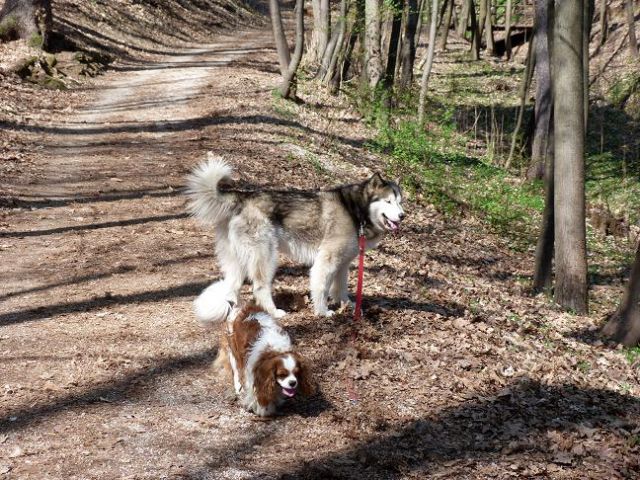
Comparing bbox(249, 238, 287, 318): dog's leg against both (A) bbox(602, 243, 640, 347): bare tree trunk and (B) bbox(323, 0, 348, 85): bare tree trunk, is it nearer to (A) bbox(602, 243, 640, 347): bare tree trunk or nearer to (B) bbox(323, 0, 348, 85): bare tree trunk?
(A) bbox(602, 243, 640, 347): bare tree trunk

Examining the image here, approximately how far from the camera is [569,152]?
10453 mm

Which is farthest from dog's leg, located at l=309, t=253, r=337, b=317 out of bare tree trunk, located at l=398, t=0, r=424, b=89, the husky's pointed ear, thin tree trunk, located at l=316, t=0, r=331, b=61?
thin tree trunk, located at l=316, t=0, r=331, b=61

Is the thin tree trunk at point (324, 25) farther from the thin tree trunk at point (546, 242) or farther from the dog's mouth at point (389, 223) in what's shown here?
the dog's mouth at point (389, 223)

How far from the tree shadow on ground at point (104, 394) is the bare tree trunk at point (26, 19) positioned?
18171 millimetres

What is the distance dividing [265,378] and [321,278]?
96.5 inches

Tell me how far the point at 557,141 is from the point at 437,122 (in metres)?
13.4

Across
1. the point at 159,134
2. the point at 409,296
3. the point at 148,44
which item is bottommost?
the point at 409,296

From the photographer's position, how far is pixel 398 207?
8.05m

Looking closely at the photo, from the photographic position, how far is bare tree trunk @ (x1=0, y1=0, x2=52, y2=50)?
21.6 meters

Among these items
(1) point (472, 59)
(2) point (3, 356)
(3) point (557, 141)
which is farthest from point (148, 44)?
(2) point (3, 356)

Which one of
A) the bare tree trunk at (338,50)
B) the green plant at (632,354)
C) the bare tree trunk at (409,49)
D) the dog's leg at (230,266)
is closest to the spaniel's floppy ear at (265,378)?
the dog's leg at (230,266)

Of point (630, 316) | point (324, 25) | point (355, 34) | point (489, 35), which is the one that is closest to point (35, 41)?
point (324, 25)

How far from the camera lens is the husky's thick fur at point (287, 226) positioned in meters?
7.55

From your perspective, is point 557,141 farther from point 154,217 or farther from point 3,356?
point 3,356
